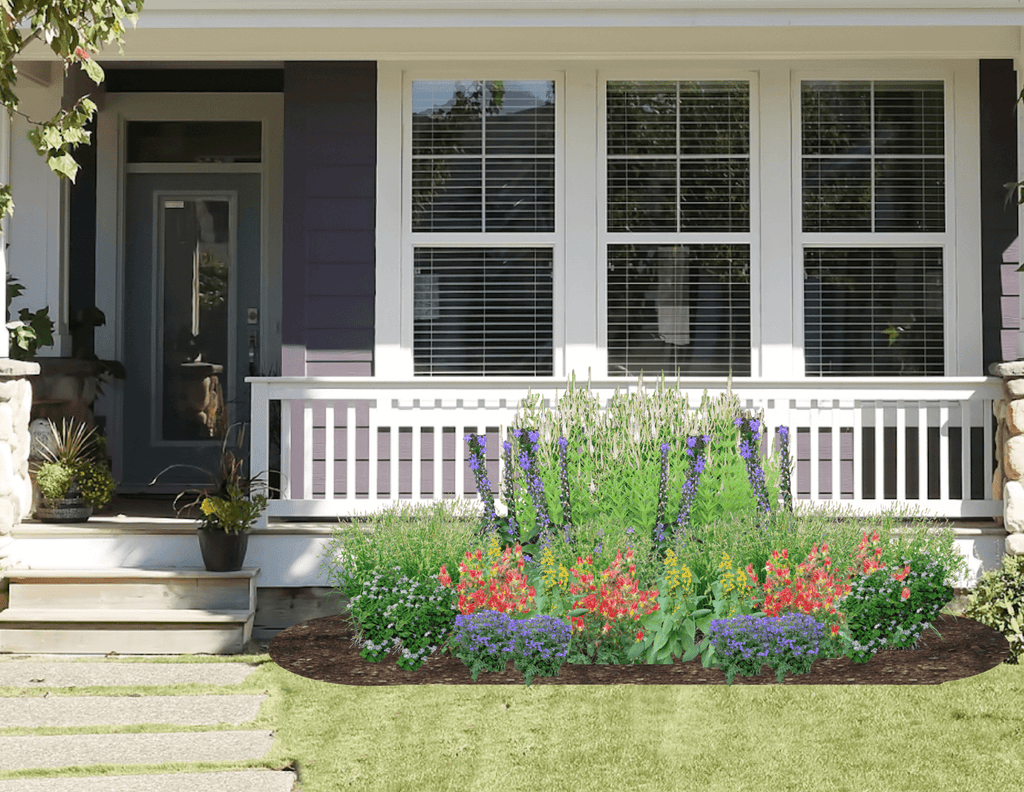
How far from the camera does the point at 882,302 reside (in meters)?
6.07

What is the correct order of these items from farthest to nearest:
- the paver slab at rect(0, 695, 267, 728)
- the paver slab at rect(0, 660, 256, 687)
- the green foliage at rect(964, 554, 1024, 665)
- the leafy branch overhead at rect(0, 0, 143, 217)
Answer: the green foliage at rect(964, 554, 1024, 665), the paver slab at rect(0, 660, 256, 687), the paver slab at rect(0, 695, 267, 728), the leafy branch overhead at rect(0, 0, 143, 217)

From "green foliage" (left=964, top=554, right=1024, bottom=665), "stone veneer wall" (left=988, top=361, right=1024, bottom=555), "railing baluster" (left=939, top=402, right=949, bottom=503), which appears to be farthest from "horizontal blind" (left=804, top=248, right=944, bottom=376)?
"green foliage" (left=964, top=554, right=1024, bottom=665)

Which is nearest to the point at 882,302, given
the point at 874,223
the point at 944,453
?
the point at 874,223

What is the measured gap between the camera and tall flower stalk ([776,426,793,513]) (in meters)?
4.87

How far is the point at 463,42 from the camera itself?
18.3 ft

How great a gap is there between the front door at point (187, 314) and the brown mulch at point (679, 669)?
3085 mm

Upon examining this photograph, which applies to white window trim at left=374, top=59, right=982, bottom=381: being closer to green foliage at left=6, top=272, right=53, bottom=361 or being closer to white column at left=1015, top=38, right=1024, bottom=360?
white column at left=1015, top=38, right=1024, bottom=360

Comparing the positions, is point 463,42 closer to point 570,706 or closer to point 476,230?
point 476,230

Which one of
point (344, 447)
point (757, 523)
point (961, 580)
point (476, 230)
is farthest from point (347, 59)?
point (961, 580)

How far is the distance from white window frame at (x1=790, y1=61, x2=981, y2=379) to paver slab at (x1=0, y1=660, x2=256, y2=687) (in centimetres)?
343

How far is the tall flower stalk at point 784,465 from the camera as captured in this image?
4.87m

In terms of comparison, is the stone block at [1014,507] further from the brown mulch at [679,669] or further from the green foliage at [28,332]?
the green foliage at [28,332]

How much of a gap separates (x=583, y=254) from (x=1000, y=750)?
340cm

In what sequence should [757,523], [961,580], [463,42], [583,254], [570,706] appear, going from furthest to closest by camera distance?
[583,254] < [463,42] < [961,580] < [757,523] < [570,706]
